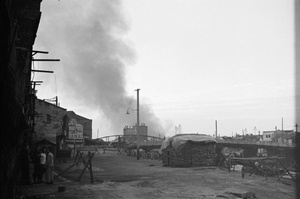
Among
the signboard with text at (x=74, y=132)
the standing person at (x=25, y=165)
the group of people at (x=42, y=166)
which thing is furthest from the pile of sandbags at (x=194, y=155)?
the signboard with text at (x=74, y=132)

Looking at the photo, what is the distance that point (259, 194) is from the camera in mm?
11352

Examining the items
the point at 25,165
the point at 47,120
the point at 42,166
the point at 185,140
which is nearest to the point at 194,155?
the point at 185,140

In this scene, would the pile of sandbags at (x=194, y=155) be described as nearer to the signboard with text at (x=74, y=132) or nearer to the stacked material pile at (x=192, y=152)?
the stacked material pile at (x=192, y=152)

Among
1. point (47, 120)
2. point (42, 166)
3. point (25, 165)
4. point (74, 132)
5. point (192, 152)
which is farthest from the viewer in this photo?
point (74, 132)

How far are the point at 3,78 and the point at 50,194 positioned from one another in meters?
7.99

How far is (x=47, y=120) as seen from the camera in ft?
116

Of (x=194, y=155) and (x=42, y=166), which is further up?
(x=42, y=166)

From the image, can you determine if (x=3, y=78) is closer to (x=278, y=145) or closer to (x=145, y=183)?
(x=145, y=183)

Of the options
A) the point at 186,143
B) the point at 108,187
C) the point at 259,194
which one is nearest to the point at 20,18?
the point at 108,187

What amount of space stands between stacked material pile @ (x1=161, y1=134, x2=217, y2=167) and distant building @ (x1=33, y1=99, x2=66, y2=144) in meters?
15.2

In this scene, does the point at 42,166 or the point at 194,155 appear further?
the point at 194,155

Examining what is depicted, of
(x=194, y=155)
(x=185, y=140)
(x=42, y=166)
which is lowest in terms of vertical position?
(x=194, y=155)

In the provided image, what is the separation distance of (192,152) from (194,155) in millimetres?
298

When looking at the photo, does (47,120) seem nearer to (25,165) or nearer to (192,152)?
(192,152)
